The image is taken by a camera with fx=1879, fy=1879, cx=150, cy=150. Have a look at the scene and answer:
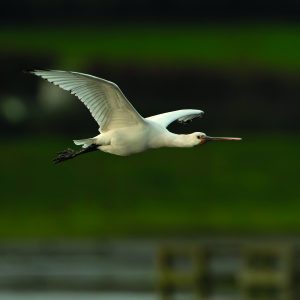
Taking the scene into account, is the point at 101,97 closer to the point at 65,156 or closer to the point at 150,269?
the point at 65,156

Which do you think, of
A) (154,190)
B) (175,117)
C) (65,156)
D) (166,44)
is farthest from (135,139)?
(166,44)

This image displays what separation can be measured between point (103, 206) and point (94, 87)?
71.2 feet

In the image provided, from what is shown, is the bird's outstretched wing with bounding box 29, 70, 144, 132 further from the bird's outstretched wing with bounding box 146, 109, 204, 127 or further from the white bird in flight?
the bird's outstretched wing with bounding box 146, 109, 204, 127

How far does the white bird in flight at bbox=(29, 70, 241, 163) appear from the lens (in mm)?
12180

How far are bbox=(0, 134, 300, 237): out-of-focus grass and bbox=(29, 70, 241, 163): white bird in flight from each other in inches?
753

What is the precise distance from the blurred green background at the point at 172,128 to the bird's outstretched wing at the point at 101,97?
18888 mm

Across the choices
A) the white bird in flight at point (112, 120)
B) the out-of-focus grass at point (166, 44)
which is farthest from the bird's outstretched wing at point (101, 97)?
the out-of-focus grass at point (166, 44)

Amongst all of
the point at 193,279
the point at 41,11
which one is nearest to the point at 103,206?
the point at 193,279

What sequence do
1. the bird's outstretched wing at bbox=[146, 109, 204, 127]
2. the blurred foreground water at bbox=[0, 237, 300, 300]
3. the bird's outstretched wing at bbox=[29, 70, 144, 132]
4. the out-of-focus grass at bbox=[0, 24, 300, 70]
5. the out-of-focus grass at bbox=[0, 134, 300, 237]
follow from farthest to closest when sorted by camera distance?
the out-of-focus grass at bbox=[0, 24, 300, 70] → the out-of-focus grass at bbox=[0, 134, 300, 237] → the blurred foreground water at bbox=[0, 237, 300, 300] → the bird's outstretched wing at bbox=[146, 109, 204, 127] → the bird's outstretched wing at bbox=[29, 70, 144, 132]

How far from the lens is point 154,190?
35250 millimetres

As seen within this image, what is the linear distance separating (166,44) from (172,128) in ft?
49.5

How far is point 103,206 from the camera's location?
3403 cm

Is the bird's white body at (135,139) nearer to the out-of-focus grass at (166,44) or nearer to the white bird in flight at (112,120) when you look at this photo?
the white bird in flight at (112,120)

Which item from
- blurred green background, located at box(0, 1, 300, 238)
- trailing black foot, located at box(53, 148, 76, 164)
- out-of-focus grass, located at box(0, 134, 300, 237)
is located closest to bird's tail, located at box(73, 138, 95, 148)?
trailing black foot, located at box(53, 148, 76, 164)
